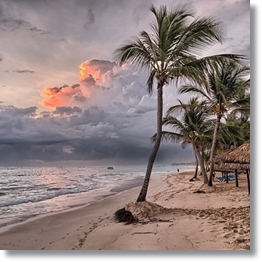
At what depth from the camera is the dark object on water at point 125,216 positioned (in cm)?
316

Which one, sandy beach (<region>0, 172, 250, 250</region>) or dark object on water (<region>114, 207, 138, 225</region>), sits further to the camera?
dark object on water (<region>114, 207, 138, 225</region>)

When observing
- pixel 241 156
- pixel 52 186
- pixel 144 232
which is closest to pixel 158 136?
pixel 144 232

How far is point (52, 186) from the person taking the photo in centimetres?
738

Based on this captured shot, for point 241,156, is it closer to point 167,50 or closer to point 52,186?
point 167,50

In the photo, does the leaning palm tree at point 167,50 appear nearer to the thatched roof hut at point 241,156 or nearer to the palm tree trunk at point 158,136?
the palm tree trunk at point 158,136

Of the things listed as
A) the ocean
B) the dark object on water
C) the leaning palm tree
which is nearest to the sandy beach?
the dark object on water

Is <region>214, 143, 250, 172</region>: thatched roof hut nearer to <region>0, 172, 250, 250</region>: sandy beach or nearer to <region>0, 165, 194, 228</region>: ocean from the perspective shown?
<region>0, 165, 194, 228</region>: ocean

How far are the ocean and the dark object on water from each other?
507 millimetres

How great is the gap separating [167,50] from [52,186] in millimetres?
5139

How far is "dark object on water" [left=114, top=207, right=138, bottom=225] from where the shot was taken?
3160 mm

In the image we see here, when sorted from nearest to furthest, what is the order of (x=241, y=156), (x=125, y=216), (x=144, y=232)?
(x=144, y=232)
(x=125, y=216)
(x=241, y=156)

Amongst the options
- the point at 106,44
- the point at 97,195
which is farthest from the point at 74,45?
the point at 97,195

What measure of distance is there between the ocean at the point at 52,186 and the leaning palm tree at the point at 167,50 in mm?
1077

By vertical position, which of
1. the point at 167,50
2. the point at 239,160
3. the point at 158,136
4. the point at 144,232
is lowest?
the point at 144,232
